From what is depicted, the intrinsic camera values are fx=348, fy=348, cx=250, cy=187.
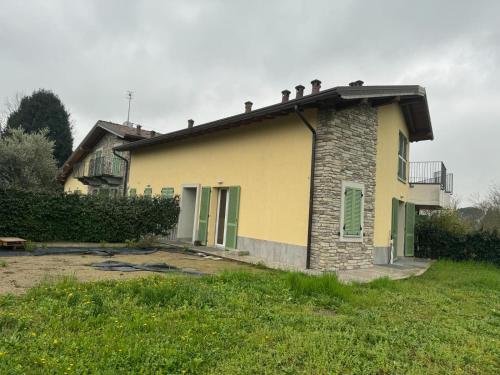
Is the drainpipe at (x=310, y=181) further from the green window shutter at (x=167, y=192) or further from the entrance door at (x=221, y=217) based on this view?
the green window shutter at (x=167, y=192)

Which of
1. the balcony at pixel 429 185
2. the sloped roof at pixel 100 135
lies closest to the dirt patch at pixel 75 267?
the sloped roof at pixel 100 135

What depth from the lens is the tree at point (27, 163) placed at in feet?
53.3

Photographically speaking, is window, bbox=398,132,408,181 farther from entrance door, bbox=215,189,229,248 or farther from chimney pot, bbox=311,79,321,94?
entrance door, bbox=215,189,229,248

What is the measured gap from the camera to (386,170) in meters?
10.6

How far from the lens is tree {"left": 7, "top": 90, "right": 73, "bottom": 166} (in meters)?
27.5

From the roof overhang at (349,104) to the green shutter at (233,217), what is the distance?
215 centimetres

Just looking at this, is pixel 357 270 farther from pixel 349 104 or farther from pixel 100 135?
pixel 100 135

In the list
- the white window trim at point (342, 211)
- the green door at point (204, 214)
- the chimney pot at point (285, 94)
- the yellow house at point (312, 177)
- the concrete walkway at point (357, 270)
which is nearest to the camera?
the concrete walkway at point (357, 270)

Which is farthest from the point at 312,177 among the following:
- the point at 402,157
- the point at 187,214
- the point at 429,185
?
the point at 429,185

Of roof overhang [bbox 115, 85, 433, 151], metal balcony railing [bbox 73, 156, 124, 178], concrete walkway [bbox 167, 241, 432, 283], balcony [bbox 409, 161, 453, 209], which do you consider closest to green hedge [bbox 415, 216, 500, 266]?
balcony [bbox 409, 161, 453, 209]

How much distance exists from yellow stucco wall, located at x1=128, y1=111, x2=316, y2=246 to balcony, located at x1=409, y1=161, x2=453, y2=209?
8.85 m

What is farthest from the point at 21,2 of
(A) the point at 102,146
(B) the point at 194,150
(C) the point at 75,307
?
(A) the point at 102,146

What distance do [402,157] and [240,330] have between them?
1061 centimetres

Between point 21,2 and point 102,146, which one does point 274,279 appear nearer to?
point 21,2
